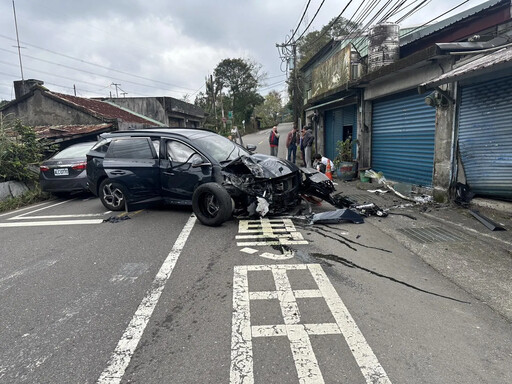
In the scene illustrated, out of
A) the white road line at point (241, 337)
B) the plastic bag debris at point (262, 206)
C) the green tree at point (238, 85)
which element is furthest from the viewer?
the green tree at point (238, 85)

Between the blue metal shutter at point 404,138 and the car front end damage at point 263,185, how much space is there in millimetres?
3486

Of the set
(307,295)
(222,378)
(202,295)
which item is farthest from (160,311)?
(307,295)

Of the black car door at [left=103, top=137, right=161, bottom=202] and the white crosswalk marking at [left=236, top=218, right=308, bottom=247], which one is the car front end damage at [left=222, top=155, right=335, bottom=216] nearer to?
the white crosswalk marking at [left=236, top=218, right=308, bottom=247]

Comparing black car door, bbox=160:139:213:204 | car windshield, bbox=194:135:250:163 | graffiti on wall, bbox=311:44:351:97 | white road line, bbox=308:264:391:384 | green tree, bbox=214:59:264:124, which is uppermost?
green tree, bbox=214:59:264:124

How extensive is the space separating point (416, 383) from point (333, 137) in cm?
1379

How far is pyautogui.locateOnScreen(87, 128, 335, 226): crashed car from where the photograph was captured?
551 centimetres

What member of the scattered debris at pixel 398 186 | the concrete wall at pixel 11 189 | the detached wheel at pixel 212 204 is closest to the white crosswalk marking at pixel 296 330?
the detached wheel at pixel 212 204

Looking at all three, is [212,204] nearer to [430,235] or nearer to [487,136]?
[430,235]

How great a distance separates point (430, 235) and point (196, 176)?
4.06 metres

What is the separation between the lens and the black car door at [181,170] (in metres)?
5.82

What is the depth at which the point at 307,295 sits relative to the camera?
3.15m

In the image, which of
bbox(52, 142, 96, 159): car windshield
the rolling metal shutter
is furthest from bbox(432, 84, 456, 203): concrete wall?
bbox(52, 142, 96, 159): car windshield

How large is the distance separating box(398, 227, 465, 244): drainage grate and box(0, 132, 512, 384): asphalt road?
45 cm

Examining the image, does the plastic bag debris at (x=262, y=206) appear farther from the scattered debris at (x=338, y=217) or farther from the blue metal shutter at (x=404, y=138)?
the blue metal shutter at (x=404, y=138)
